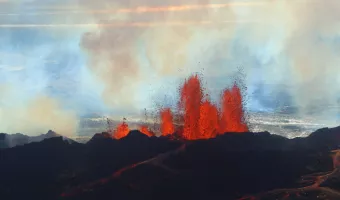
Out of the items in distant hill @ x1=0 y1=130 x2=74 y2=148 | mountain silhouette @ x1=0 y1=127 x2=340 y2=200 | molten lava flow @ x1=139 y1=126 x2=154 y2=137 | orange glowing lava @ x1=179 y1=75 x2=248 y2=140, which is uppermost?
orange glowing lava @ x1=179 y1=75 x2=248 y2=140

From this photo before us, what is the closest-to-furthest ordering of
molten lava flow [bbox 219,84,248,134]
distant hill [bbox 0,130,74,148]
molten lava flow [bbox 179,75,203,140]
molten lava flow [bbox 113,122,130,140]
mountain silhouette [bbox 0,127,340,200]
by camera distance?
mountain silhouette [bbox 0,127,340,200] → distant hill [bbox 0,130,74,148] → molten lava flow [bbox 113,122,130,140] → molten lava flow [bbox 179,75,203,140] → molten lava flow [bbox 219,84,248,134]

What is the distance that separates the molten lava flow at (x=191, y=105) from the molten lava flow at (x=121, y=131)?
170 cm

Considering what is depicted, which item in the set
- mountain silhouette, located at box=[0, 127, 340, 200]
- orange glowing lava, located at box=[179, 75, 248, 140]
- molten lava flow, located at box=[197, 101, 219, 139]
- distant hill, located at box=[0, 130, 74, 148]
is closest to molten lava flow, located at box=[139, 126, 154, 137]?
mountain silhouette, located at box=[0, 127, 340, 200]

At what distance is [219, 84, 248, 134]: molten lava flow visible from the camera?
15.2m

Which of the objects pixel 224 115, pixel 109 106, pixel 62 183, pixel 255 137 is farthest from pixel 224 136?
pixel 62 183

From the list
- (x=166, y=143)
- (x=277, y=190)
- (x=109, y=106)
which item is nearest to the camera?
(x=277, y=190)

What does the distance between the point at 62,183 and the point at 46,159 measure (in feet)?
2.67

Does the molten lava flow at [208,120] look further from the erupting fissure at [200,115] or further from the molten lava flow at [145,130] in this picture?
the molten lava flow at [145,130]

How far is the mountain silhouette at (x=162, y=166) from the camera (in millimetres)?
13461

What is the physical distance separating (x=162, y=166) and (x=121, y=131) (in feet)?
6.10

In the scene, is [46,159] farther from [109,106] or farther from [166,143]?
[166,143]

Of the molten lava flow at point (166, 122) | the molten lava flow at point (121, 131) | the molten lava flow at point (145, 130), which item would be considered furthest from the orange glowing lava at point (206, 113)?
the molten lava flow at point (121, 131)

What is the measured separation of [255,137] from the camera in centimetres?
1400

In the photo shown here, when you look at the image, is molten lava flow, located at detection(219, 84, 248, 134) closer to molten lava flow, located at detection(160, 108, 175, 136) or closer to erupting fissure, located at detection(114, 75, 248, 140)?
erupting fissure, located at detection(114, 75, 248, 140)
